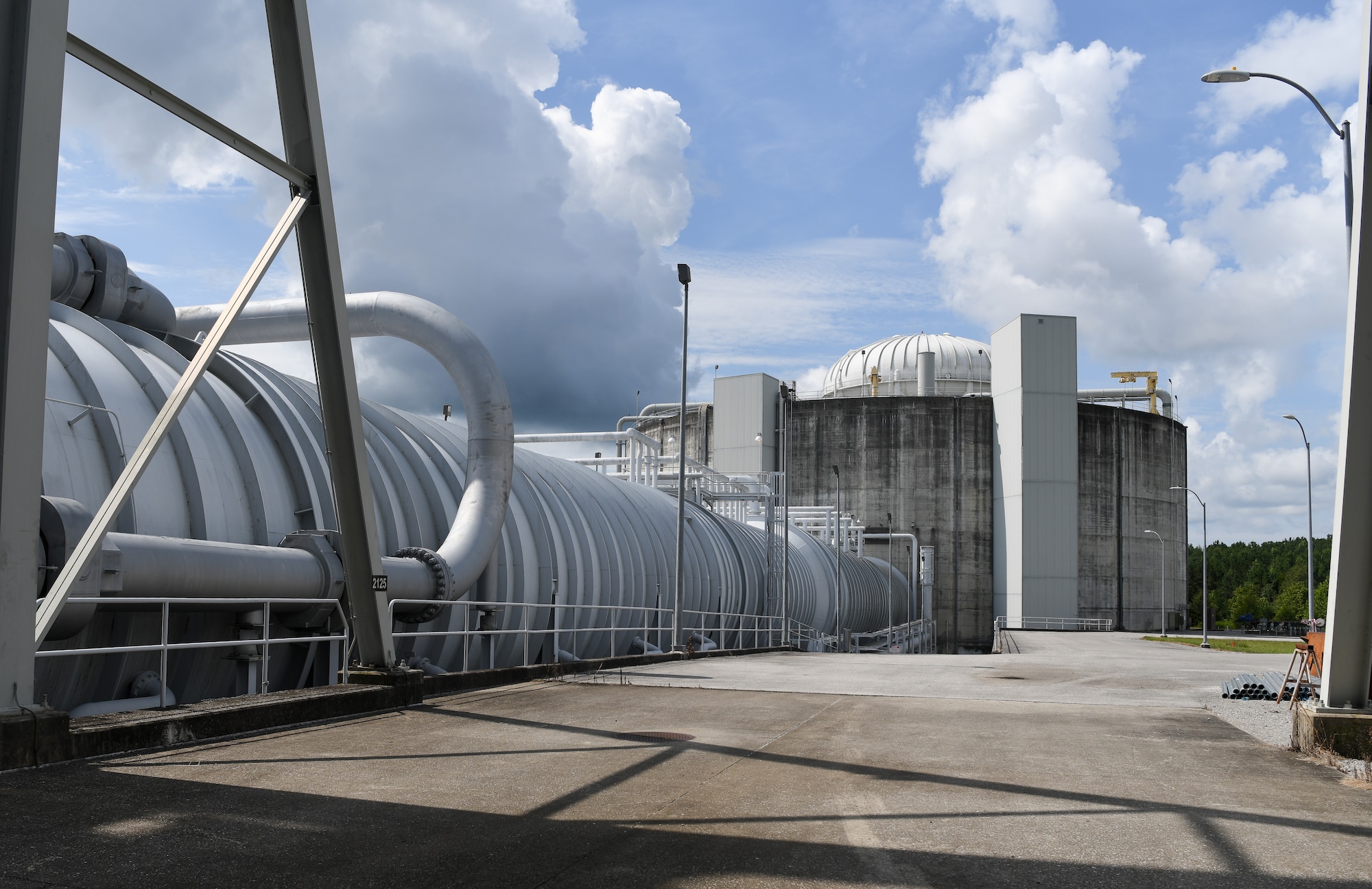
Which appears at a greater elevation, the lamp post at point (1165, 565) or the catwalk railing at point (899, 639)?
the lamp post at point (1165, 565)

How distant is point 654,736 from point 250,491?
18.6 ft

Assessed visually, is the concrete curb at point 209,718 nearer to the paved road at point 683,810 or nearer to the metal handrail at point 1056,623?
the paved road at point 683,810

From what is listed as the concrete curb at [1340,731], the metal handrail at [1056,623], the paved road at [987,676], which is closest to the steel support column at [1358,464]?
the concrete curb at [1340,731]

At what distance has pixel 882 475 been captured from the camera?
7331cm

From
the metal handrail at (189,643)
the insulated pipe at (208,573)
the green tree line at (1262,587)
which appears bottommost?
the green tree line at (1262,587)

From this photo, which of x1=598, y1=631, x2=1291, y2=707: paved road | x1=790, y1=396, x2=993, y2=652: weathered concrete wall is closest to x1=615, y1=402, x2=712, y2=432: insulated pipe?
x1=790, y1=396, x2=993, y2=652: weathered concrete wall

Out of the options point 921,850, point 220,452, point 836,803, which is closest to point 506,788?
point 836,803

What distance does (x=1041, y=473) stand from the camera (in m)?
68.1

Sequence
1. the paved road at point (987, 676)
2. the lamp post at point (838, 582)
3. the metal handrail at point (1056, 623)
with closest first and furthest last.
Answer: the paved road at point (987, 676) → the lamp post at point (838, 582) → the metal handrail at point (1056, 623)

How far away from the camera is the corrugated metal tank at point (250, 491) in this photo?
10406mm

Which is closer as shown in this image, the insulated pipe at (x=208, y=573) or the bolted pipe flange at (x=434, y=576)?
the insulated pipe at (x=208, y=573)

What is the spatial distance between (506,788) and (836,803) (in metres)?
2.15

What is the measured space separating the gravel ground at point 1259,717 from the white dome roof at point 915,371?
67.7 metres

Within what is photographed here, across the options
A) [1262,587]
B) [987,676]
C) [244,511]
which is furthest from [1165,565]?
[1262,587]
